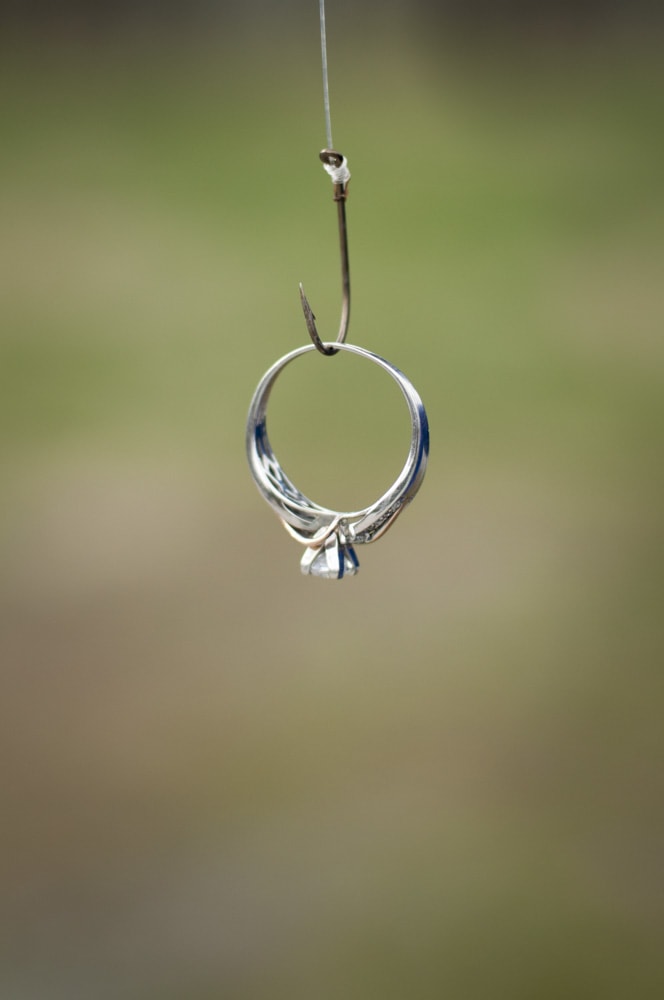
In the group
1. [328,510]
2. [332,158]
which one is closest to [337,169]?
[332,158]

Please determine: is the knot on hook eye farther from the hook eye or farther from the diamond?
the diamond

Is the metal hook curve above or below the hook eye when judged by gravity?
below

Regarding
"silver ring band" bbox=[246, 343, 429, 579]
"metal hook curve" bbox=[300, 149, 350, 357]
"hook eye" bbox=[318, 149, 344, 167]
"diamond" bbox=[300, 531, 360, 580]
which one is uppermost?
"hook eye" bbox=[318, 149, 344, 167]

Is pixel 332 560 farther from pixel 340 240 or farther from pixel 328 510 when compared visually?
pixel 340 240

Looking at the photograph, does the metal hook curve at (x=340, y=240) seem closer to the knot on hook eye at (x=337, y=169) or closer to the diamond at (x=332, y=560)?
the knot on hook eye at (x=337, y=169)

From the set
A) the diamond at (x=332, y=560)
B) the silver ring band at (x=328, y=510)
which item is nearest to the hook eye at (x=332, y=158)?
the silver ring band at (x=328, y=510)

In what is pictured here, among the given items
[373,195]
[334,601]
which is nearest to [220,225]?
[373,195]

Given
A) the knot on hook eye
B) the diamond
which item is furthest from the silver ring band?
the knot on hook eye

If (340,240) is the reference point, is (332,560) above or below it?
below

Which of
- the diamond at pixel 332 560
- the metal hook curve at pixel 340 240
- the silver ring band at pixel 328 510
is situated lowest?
the diamond at pixel 332 560

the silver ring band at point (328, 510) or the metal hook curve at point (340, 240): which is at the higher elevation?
the metal hook curve at point (340, 240)
